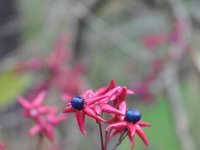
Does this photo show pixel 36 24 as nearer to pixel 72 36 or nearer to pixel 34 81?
pixel 34 81

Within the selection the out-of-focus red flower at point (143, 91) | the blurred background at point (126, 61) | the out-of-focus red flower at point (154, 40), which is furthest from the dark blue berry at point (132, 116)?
the out-of-focus red flower at point (154, 40)

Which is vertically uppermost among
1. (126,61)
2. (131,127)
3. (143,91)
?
(126,61)

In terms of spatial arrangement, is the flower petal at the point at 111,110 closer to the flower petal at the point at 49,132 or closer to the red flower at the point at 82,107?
the red flower at the point at 82,107

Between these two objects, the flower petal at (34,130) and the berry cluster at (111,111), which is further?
the flower petal at (34,130)

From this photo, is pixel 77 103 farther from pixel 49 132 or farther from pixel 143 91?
pixel 143 91

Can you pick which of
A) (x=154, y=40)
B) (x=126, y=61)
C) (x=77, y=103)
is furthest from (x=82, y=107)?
(x=126, y=61)

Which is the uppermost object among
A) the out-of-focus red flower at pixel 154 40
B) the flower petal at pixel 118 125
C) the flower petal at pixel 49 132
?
the out-of-focus red flower at pixel 154 40

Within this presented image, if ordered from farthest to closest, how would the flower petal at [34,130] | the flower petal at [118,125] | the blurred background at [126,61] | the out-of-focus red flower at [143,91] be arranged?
the out-of-focus red flower at [143,91]
the blurred background at [126,61]
the flower petal at [34,130]
the flower petal at [118,125]

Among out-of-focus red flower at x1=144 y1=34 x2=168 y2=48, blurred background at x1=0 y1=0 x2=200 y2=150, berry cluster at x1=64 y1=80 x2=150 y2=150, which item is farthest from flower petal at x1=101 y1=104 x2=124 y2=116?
out-of-focus red flower at x1=144 y1=34 x2=168 y2=48
